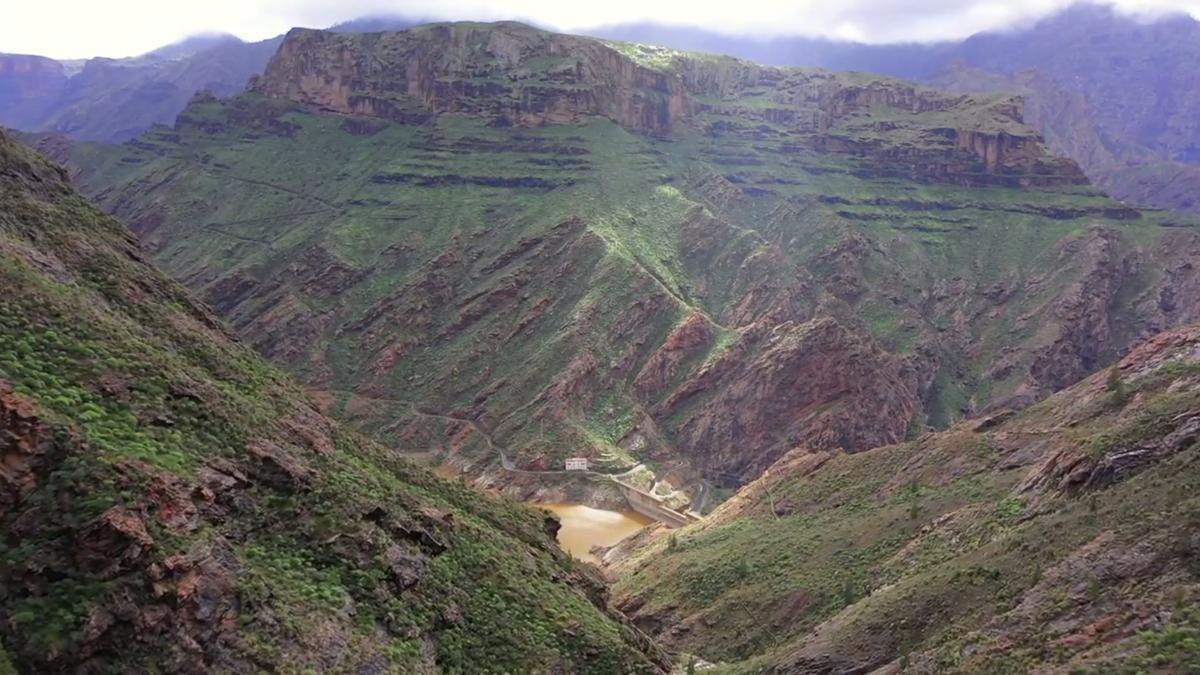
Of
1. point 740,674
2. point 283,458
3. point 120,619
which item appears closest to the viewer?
point 120,619

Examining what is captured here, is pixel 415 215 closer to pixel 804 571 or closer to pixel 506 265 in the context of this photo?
pixel 506 265

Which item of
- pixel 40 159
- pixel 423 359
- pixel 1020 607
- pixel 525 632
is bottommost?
pixel 423 359

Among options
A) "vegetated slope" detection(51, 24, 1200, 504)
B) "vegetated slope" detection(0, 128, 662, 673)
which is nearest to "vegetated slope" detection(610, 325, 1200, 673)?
"vegetated slope" detection(0, 128, 662, 673)

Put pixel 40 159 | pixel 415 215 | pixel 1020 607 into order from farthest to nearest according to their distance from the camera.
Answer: pixel 415 215
pixel 40 159
pixel 1020 607

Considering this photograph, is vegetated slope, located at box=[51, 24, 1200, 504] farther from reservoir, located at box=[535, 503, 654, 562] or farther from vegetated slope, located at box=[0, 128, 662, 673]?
vegetated slope, located at box=[0, 128, 662, 673]

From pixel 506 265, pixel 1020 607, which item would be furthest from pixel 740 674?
pixel 506 265

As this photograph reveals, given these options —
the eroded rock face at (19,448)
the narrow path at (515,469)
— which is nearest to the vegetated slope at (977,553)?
the narrow path at (515,469)

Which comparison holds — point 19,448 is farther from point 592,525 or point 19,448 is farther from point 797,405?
point 797,405

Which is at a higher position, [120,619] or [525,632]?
[120,619]

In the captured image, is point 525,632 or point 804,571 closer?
point 525,632
